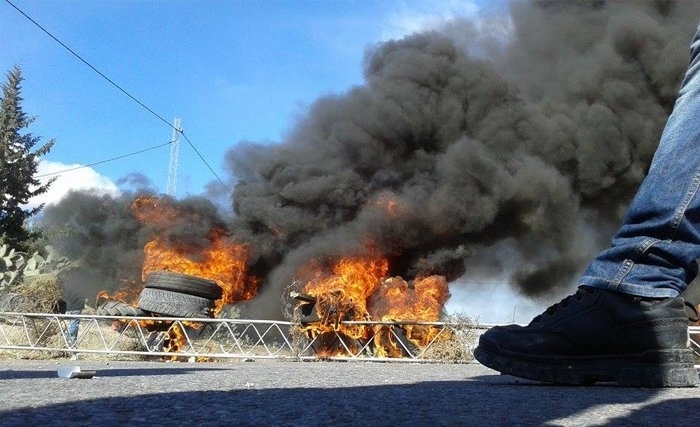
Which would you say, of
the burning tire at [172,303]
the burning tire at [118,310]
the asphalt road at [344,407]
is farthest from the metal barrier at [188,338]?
the asphalt road at [344,407]

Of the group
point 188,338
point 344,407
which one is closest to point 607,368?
point 344,407

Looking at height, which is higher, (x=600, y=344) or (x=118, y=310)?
(x=118, y=310)

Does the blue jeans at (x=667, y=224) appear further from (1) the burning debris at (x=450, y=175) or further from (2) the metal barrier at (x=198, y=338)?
(1) the burning debris at (x=450, y=175)

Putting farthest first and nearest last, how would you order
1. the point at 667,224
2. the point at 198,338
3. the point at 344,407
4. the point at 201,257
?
the point at 201,257, the point at 198,338, the point at 667,224, the point at 344,407

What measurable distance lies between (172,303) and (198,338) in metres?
0.97

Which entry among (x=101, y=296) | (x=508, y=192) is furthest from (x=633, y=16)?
(x=101, y=296)

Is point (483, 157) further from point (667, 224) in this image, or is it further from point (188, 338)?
point (667, 224)

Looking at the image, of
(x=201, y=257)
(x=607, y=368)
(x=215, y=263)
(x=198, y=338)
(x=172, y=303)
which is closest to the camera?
(x=607, y=368)

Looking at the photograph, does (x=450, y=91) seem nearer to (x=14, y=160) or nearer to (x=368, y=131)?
(x=368, y=131)

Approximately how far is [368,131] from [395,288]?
5668 mm

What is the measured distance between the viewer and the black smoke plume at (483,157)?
1484 cm

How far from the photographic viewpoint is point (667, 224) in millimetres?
1775

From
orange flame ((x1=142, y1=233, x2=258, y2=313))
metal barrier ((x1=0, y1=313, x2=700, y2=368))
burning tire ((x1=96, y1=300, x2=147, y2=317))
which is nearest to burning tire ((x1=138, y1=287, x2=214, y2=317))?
burning tire ((x1=96, y1=300, x2=147, y2=317))

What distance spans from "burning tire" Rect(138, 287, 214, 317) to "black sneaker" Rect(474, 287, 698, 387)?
8705 millimetres
